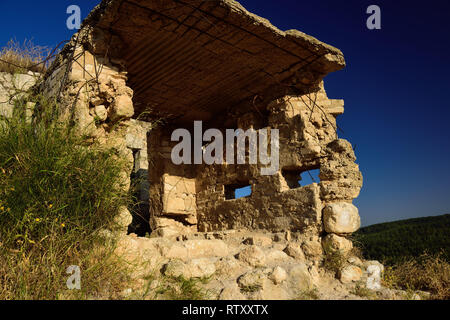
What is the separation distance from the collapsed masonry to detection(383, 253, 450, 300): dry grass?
2.29ft

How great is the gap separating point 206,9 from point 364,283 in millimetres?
3378

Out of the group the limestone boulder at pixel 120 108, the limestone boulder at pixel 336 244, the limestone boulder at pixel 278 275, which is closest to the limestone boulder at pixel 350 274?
the limestone boulder at pixel 336 244

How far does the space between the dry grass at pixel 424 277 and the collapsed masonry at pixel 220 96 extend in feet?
2.29

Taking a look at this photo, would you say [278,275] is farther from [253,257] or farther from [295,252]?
[295,252]

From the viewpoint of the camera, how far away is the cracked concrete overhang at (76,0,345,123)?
3562mm

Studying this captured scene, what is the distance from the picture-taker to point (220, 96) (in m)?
5.30

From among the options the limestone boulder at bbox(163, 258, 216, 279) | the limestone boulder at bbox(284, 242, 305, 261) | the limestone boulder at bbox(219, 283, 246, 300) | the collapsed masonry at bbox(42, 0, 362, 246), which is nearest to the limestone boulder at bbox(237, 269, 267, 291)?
the limestone boulder at bbox(219, 283, 246, 300)

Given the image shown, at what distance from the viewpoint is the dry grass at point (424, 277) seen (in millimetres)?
3409

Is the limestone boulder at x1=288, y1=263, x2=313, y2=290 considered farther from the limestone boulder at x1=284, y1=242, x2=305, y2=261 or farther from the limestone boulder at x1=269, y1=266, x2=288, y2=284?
the limestone boulder at x1=284, y1=242, x2=305, y2=261

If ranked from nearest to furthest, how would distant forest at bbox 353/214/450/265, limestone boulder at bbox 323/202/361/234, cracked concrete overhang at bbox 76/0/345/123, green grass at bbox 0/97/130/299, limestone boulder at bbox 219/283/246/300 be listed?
green grass at bbox 0/97/130/299
limestone boulder at bbox 219/283/246/300
cracked concrete overhang at bbox 76/0/345/123
limestone boulder at bbox 323/202/361/234
distant forest at bbox 353/214/450/265

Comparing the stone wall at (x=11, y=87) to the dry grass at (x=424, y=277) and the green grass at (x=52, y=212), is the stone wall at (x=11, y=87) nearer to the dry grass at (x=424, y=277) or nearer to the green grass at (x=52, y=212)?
the green grass at (x=52, y=212)

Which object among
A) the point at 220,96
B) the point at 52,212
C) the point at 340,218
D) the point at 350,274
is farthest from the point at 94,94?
the point at 350,274

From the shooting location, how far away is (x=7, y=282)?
226cm
